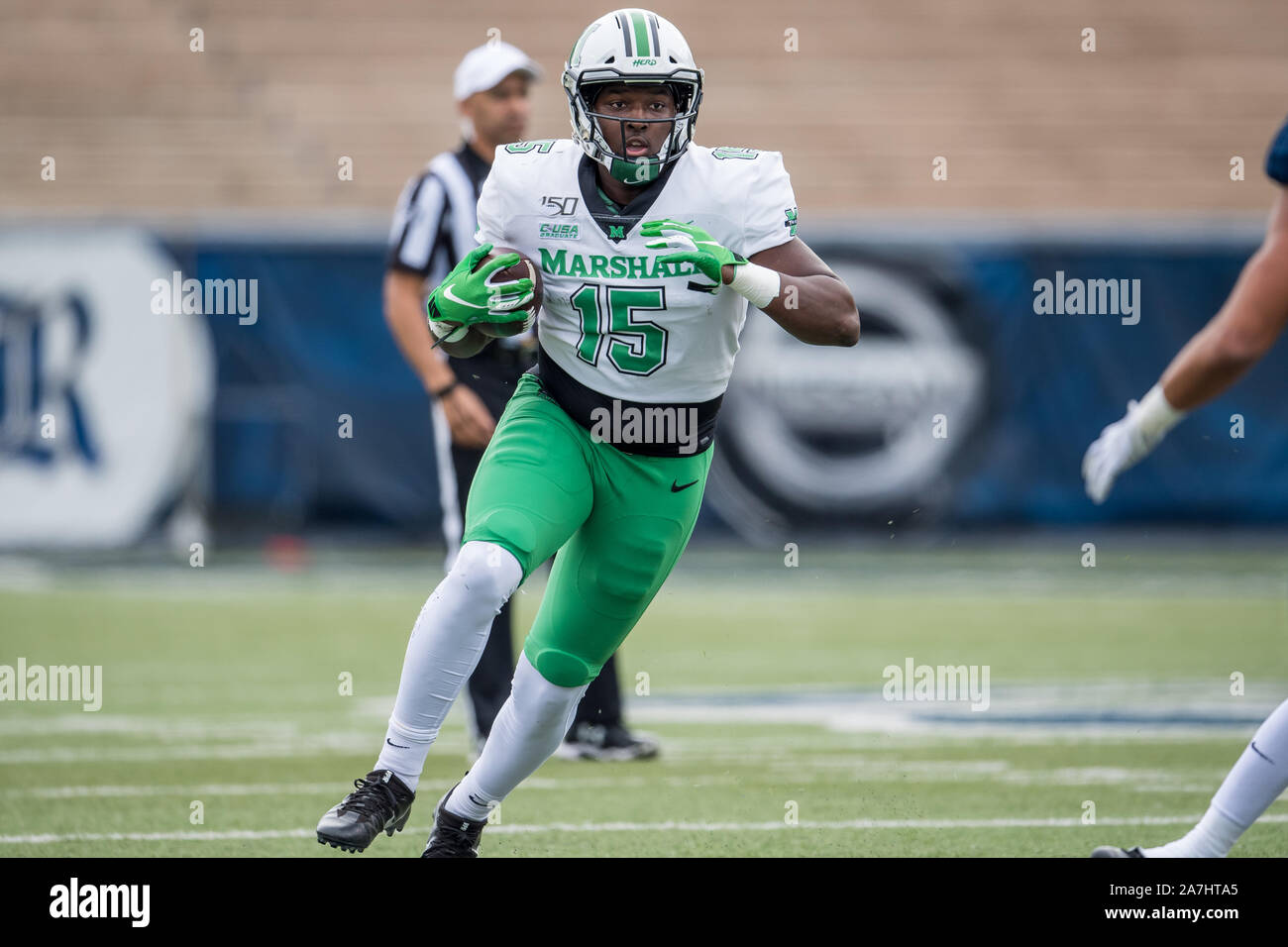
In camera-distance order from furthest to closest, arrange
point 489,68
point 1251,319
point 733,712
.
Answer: point 733,712 → point 489,68 → point 1251,319

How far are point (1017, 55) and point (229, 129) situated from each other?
6712 millimetres

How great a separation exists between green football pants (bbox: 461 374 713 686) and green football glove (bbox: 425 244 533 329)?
0.98ft

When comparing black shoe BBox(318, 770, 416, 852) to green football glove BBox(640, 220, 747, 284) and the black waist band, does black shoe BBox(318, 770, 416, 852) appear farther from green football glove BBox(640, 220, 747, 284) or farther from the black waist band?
green football glove BBox(640, 220, 747, 284)

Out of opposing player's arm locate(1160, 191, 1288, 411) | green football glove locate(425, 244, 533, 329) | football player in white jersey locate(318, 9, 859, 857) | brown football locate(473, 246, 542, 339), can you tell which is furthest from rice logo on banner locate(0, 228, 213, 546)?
opposing player's arm locate(1160, 191, 1288, 411)

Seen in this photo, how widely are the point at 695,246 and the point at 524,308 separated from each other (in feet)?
1.24

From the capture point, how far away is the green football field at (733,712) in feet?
14.7

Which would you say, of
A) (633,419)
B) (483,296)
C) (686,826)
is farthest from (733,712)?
(483,296)

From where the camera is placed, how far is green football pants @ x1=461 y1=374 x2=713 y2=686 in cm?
376

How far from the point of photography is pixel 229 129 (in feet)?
49.1

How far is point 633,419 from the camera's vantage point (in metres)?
3.88

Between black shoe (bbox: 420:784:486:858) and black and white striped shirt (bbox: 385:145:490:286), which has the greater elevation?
black and white striped shirt (bbox: 385:145:490:286)

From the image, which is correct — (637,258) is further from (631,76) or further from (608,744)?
(608,744)
